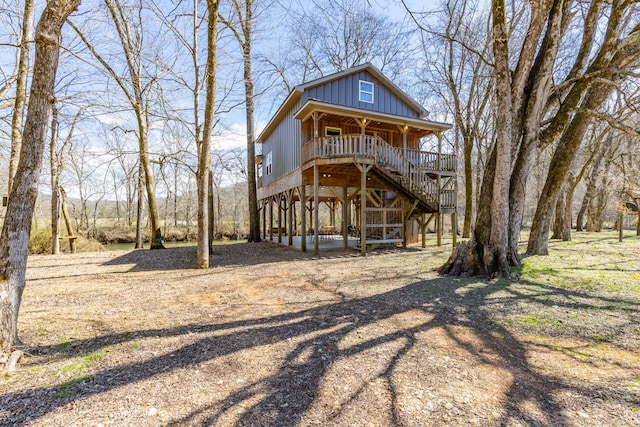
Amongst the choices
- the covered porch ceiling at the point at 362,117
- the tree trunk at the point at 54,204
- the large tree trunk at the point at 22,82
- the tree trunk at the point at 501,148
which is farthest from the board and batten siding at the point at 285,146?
the tree trunk at the point at 54,204

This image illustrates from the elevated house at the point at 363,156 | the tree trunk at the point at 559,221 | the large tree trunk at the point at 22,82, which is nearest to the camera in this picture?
the large tree trunk at the point at 22,82

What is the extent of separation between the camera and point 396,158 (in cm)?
1223

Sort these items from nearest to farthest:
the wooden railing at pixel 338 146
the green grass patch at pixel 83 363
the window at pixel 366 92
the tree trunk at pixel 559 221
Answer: the green grass patch at pixel 83 363, the wooden railing at pixel 338 146, the tree trunk at pixel 559 221, the window at pixel 366 92

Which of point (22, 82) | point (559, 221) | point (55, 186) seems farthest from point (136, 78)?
point (559, 221)

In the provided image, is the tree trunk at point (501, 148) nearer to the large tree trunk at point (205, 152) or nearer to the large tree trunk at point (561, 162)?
the large tree trunk at point (561, 162)

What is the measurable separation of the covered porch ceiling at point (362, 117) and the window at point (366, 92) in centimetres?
137

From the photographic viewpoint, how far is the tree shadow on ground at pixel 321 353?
239 centimetres

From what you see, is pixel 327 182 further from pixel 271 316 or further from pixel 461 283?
pixel 271 316

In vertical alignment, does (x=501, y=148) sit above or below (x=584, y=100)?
below

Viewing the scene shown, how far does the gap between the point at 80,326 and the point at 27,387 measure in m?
1.73

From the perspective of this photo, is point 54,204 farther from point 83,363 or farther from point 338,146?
point 83,363

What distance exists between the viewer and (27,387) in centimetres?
263

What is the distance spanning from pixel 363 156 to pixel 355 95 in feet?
16.8

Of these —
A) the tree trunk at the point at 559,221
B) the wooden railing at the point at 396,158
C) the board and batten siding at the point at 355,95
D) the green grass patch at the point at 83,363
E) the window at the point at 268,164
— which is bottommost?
the green grass patch at the point at 83,363
